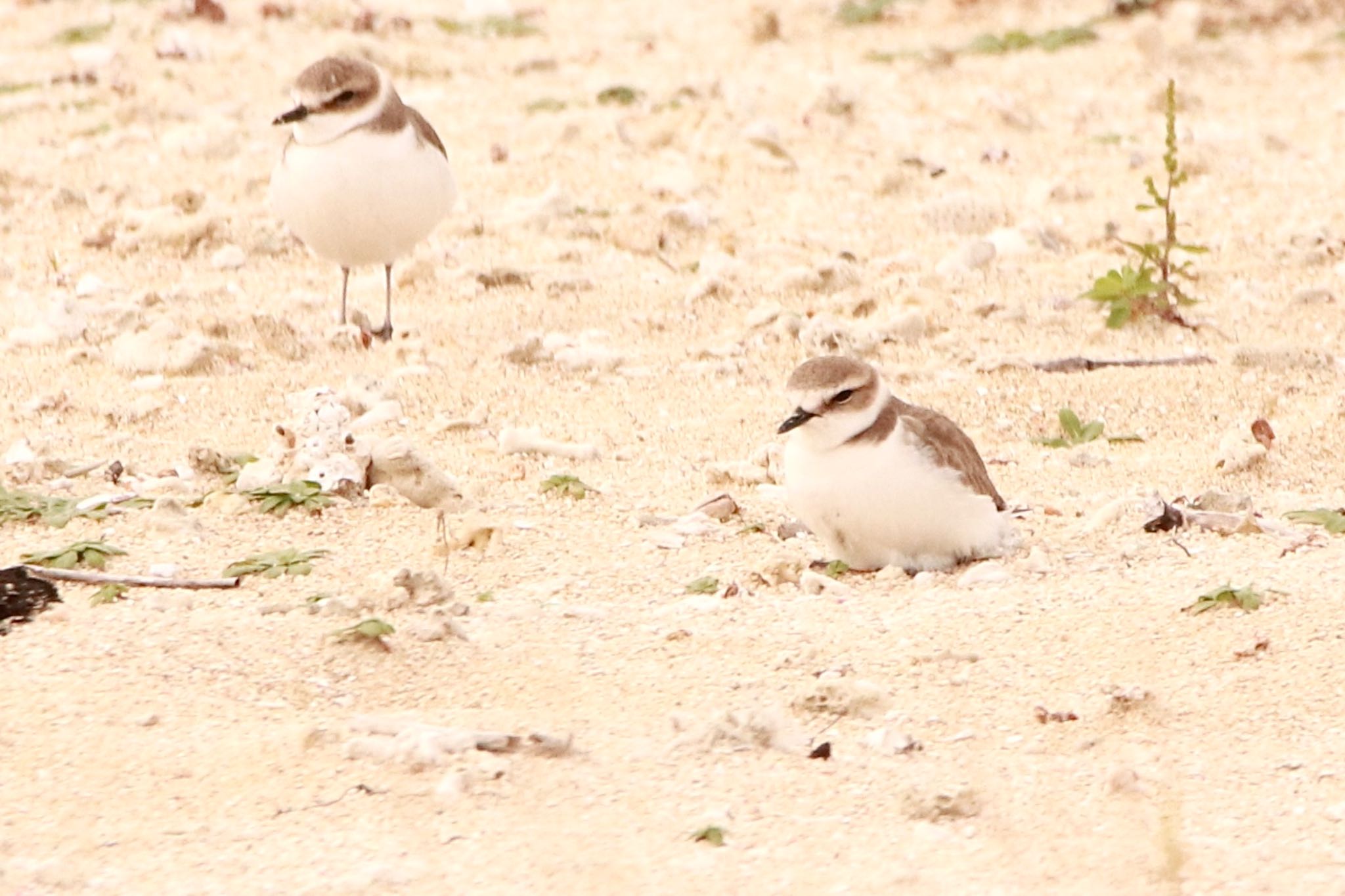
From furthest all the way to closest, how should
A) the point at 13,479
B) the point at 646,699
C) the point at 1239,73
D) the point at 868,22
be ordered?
the point at 868,22 → the point at 1239,73 → the point at 13,479 → the point at 646,699

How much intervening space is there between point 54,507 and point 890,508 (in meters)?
2.09

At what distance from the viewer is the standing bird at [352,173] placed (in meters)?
8.15

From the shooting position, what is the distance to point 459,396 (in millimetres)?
7137

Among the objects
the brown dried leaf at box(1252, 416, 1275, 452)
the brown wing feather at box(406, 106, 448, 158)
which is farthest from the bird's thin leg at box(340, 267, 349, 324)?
the brown dried leaf at box(1252, 416, 1275, 452)

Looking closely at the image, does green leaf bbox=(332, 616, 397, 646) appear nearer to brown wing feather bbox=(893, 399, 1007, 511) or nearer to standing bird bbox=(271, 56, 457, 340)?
brown wing feather bbox=(893, 399, 1007, 511)

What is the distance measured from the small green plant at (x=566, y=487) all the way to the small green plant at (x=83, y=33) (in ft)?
24.3

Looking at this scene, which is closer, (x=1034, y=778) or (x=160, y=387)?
(x=1034, y=778)

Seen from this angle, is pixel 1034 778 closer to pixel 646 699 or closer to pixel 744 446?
pixel 646 699

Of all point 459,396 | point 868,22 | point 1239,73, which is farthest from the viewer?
point 868,22

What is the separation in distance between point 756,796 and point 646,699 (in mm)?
562

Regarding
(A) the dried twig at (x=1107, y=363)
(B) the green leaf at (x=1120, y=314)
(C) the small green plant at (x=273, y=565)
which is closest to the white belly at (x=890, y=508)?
(C) the small green plant at (x=273, y=565)

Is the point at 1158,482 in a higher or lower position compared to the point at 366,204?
lower

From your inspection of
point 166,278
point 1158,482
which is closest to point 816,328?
point 1158,482

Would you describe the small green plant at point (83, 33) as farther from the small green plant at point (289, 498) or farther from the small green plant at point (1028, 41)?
the small green plant at point (289, 498)
